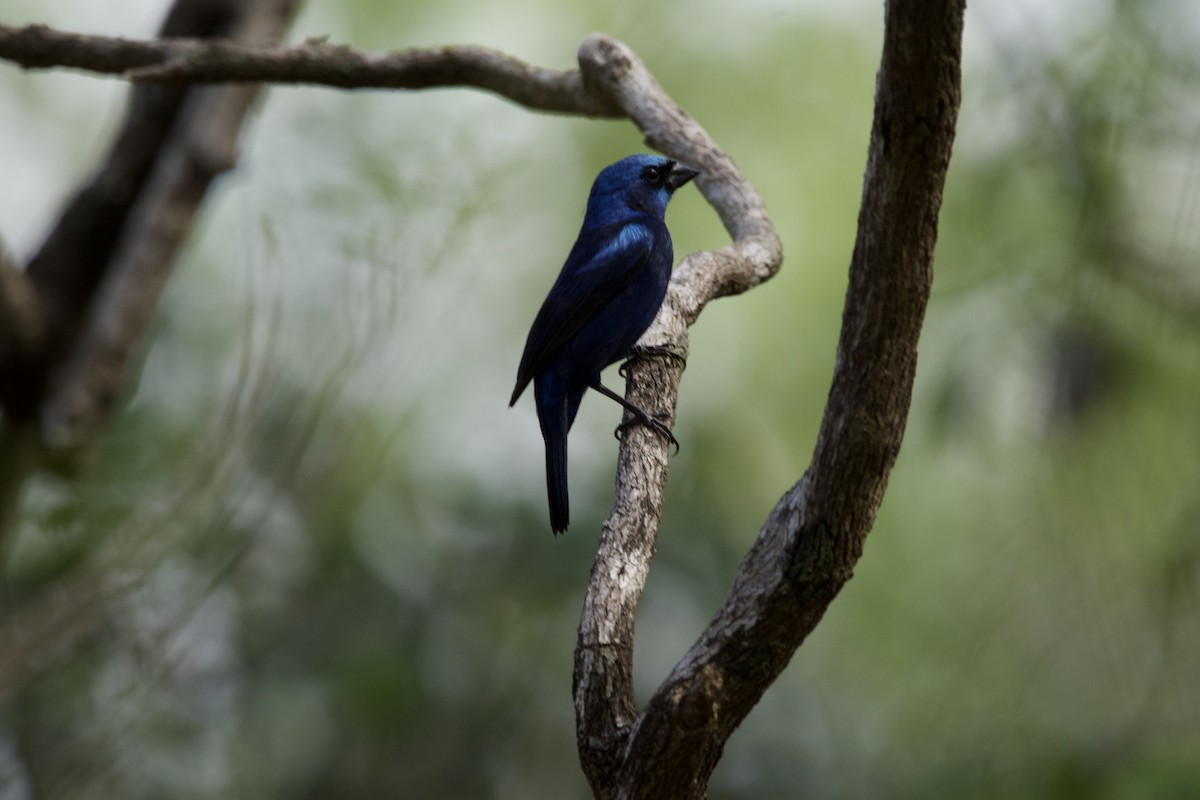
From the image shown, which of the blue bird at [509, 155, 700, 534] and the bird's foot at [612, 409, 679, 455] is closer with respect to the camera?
the bird's foot at [612, 409, 679, 455]

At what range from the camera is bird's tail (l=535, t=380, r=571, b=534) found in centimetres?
414

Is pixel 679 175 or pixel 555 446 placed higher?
pixel 679 175

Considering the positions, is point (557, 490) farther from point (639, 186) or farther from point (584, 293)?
point (639, 186)

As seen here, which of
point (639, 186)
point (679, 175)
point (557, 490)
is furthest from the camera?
point (639, 186)

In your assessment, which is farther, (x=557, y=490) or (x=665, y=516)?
(x=665, y=516)

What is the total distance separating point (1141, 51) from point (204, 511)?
480cm

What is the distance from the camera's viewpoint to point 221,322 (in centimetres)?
793

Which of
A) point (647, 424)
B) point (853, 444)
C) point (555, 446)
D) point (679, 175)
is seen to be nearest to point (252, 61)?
point (679, 175)

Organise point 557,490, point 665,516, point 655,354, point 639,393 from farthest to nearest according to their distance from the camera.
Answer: point 665,516, point 557,490, point 655,354, point 639,393

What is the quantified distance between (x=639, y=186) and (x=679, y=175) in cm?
19

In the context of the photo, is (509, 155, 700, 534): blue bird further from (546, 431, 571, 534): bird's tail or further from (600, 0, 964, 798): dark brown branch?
(600, 0, 964, 798): dark brown branch

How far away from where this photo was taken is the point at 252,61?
4.18 meters

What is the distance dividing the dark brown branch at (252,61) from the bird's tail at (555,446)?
47.9 inches

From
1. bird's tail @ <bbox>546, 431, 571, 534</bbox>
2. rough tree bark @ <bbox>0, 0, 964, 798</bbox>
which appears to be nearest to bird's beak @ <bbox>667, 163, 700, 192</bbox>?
bird's tail @ <bbox>546, 431, 571, 534</bbox>
